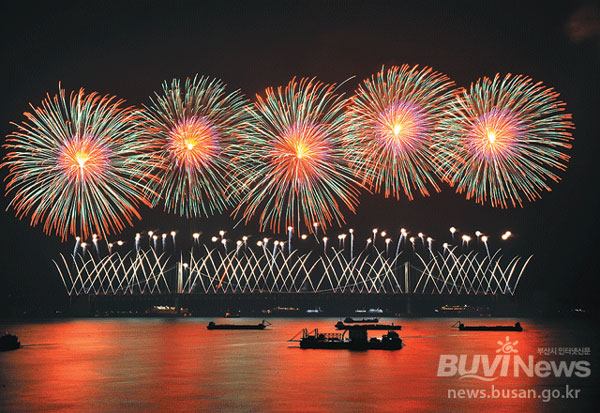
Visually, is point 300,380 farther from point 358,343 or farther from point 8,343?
point 8,343

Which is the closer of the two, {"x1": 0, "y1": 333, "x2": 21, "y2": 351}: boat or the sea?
the sea

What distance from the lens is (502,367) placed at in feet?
214

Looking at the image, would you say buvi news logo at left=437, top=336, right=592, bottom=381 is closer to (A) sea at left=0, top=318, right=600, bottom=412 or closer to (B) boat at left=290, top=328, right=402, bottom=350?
(A) sea at left=0, top=318, right=600, bottom=412

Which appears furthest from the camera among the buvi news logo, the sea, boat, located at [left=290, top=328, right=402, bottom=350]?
boat, located at [left=290, top=328, right=402, bottom=350]

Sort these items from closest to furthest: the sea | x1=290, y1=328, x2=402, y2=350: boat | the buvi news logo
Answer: the sea
the buvi news logo
x1=290, y1=328, x2=402, y2=350: boat

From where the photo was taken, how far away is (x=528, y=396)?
4697 centimetres

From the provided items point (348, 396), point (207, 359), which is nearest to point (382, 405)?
point (348, 396)

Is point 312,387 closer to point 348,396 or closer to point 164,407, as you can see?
point 348,396

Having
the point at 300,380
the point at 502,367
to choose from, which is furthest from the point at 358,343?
the point at 300,380

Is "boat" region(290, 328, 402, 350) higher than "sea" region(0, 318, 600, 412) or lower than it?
higher

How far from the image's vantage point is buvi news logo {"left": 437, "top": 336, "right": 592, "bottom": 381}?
5959 centimetres

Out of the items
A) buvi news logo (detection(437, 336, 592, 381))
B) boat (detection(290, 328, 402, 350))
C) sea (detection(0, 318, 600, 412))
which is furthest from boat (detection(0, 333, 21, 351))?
buvi news logo (detection(437, 336, 592, 381))

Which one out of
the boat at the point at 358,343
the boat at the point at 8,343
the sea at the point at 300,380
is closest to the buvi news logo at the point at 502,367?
the sea at the point at 300,380

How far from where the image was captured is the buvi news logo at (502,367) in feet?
196
